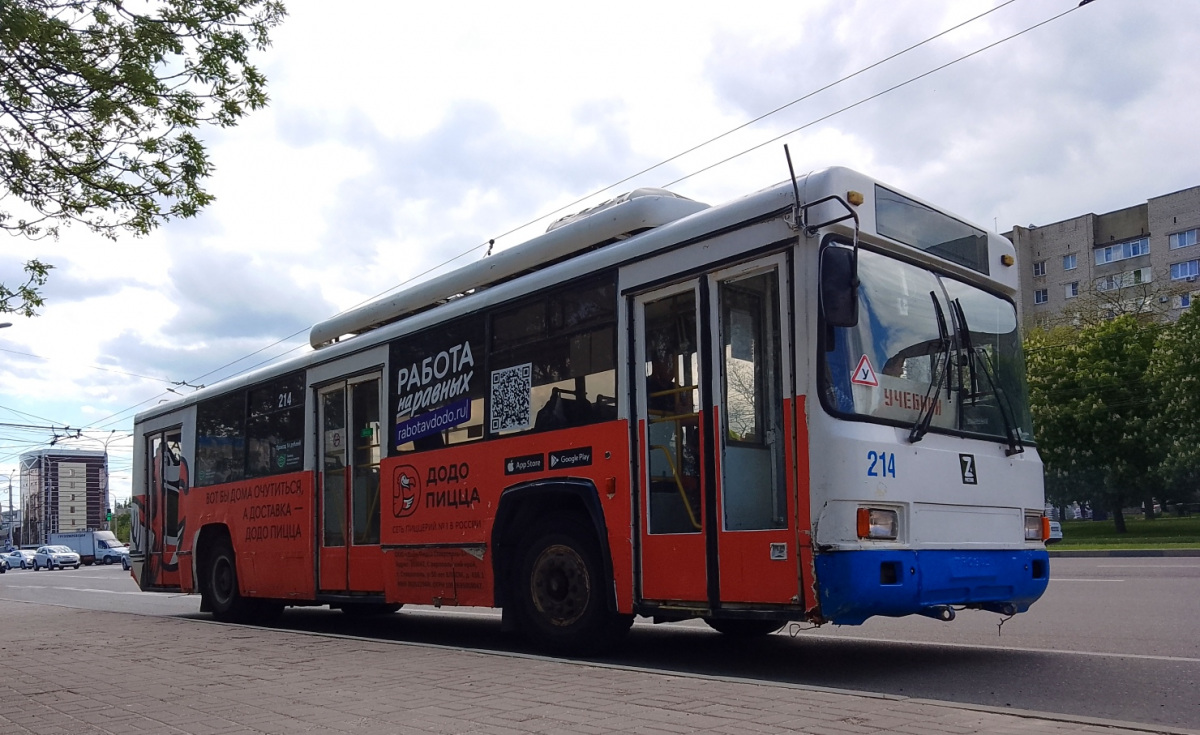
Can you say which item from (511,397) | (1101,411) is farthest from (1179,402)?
(511,397)

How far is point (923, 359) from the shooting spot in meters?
7.13

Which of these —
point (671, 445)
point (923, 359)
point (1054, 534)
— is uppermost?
point (923, 359)

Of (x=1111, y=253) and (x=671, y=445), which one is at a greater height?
(x=1111, y=253)

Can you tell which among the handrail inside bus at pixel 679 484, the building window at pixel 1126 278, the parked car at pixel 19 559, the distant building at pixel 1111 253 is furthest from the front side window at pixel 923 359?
the building window at pixel 1126 278

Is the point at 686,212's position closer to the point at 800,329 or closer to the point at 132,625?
the point at 800,329

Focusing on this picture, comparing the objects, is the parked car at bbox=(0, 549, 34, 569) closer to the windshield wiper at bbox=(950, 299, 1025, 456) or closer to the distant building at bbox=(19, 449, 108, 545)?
the distant building at bbox=(19, 449, 108, 545)

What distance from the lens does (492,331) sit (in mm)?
9367

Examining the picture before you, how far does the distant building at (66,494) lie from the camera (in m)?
94.8

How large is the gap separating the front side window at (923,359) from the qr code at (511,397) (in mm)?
3035

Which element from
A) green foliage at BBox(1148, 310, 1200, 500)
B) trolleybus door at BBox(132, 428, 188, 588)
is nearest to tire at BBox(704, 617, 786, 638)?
trolleybus door at BBox(132, 428, 188, 588)

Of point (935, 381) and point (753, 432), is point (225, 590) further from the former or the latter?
point (935, 381)

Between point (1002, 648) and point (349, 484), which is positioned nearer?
point (1002, 648)

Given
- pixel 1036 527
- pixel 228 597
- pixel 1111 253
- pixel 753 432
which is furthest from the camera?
pixel 1111 253

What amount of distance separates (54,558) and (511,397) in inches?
2259
